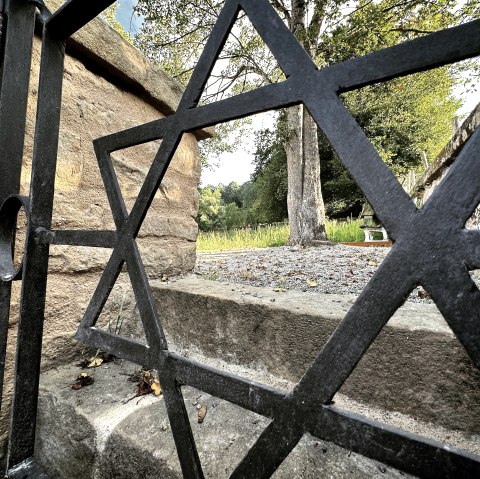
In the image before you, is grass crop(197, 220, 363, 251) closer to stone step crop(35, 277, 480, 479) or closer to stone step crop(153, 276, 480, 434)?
stone step crop(153, 276, 480, 434)

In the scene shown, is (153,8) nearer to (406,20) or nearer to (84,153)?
(406,20)

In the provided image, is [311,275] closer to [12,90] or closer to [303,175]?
[12,90]

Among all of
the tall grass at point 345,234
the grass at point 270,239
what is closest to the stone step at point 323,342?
the grass at point 270,239

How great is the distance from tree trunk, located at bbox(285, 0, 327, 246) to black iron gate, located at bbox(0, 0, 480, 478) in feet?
18.6

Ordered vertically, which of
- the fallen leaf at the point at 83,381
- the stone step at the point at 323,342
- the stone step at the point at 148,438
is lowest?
the stone step at the point at 148,438

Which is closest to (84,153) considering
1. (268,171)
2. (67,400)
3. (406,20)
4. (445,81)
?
(67,400)

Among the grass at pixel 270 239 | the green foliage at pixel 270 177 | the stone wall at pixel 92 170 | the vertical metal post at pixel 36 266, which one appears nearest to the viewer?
the vertical metal post at pixel 36 266

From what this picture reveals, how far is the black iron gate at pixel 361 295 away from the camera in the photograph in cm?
34

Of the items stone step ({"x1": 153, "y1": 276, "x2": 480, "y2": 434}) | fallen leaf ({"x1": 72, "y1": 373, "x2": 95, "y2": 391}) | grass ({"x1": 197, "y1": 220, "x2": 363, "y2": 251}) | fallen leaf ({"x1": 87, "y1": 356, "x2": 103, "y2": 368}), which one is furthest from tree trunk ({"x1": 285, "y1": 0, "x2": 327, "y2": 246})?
fallen leaf ({"x1": 72, "y1": 373, "x2": 95, "y2": 391})

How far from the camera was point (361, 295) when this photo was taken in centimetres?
40

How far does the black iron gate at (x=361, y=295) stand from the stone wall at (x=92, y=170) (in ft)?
1.36

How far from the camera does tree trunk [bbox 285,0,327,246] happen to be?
622 centimetres

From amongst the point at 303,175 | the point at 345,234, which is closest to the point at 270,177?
the point at 345,234

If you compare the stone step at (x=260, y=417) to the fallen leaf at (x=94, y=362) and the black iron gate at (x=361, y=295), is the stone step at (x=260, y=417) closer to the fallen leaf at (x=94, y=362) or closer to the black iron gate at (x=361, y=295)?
the fallen leaf at (x=94, y=362)
